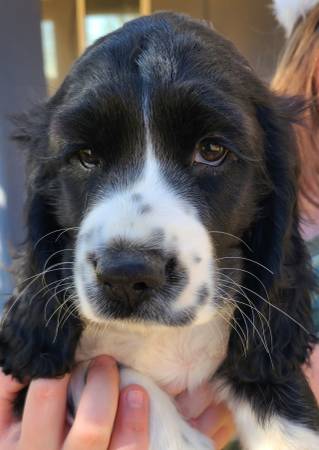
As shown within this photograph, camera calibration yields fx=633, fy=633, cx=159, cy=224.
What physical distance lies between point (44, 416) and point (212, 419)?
596 mm

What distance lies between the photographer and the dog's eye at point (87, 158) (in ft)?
6.47

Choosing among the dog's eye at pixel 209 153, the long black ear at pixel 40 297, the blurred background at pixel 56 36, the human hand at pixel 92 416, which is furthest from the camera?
the blurred background at pixel 56 36

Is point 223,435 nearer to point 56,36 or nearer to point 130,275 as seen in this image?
point 130,275

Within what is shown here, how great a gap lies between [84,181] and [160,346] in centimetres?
64

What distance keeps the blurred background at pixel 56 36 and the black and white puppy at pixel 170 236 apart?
175 cm

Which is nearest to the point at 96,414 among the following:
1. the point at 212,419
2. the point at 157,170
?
the point at 212,419

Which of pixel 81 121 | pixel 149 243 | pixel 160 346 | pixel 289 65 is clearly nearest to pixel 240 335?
pixel 160 346

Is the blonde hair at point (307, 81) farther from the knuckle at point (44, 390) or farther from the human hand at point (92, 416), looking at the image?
the knuckle at point (44, 390)

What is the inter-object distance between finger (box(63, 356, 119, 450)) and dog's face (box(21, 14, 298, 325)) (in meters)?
0.34

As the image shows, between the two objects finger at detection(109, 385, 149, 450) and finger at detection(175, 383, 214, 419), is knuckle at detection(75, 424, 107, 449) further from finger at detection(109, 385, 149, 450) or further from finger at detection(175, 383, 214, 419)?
finger at detection(175, 383, 214, 419)

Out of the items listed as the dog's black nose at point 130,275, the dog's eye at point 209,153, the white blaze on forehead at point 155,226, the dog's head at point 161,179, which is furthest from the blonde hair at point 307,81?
the dog's black nose at point 130,275

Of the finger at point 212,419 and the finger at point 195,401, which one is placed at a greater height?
the finger at point 195,401

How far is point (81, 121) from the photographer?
6.32 feet

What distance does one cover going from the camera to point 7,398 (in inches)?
89.5
